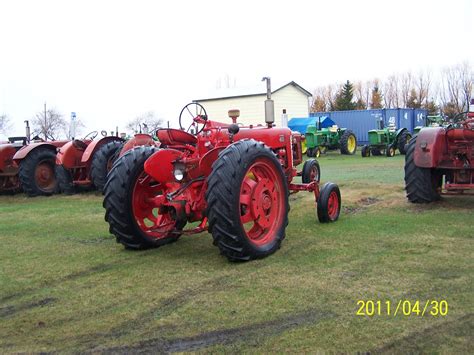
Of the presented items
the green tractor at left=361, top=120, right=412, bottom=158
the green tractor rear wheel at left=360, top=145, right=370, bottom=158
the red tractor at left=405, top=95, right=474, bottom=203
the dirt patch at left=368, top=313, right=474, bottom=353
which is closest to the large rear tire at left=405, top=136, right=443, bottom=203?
the red tractor at left=405, top=95, right=474, bottom=203

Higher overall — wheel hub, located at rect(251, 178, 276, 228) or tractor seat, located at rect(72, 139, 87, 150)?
tractor seat, located at rect(72, 139, 87, 150)

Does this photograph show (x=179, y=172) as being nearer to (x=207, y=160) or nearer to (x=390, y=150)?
(x=207, y=160)

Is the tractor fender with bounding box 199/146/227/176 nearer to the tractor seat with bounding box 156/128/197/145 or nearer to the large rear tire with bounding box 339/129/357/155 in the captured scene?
the tractor seat with bounding box 156/128/197/145

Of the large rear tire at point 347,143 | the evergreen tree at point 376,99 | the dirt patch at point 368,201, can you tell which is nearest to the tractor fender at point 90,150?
the dirt patch at point 368,201

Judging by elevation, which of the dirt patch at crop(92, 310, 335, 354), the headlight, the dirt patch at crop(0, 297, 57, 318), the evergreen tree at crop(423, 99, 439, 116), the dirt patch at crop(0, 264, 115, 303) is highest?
the evergreen tree at crop(423, 99, 439, 116)

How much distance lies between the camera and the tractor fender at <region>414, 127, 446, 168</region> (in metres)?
7.70

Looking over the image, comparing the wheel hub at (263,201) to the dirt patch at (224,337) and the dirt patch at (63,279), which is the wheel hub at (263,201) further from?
the dirt patch at (224,337)

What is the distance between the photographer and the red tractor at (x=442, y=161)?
7691 mm

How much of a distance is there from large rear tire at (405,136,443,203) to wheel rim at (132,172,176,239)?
401 cm

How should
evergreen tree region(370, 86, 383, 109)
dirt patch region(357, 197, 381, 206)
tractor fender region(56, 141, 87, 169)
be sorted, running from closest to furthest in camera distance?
dirt patch region(357, 197, 381, 206) < tractor fender region(56, 141, 87, 169) < evergreen tree region(370, 86, 383, 109)

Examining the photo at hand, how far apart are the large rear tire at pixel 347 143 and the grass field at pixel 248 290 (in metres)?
17.9

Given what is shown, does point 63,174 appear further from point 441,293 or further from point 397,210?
point 441,293

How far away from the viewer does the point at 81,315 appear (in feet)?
13.0

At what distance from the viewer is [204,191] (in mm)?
5750
